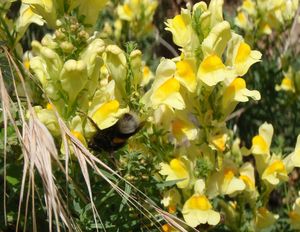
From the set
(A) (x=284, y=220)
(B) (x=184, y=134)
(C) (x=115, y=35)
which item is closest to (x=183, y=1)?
(C) (x=115, y=35)

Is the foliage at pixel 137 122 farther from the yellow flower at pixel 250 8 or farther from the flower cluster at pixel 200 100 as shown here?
the yellow flower at pixel 250 8

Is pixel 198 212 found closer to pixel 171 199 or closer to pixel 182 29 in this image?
pixel 171 199

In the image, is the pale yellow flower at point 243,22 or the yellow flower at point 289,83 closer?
the yellow flower at point 289,83

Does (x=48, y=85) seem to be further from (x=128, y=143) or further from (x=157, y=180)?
(x=157, y=180)

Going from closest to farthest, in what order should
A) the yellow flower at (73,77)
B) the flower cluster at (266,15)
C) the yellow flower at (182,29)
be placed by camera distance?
the yellow flower at (73,77)
the yellow flower at (182,29)
the flower cluster at (266,15)

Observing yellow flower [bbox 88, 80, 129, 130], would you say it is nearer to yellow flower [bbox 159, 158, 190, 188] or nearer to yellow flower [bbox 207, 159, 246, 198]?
yellow flower [bbox 159, 158, 190, 188]

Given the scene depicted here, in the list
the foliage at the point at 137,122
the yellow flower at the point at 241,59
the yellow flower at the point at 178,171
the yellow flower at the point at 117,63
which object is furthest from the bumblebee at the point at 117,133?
the yellow flower at the point at 241,59
